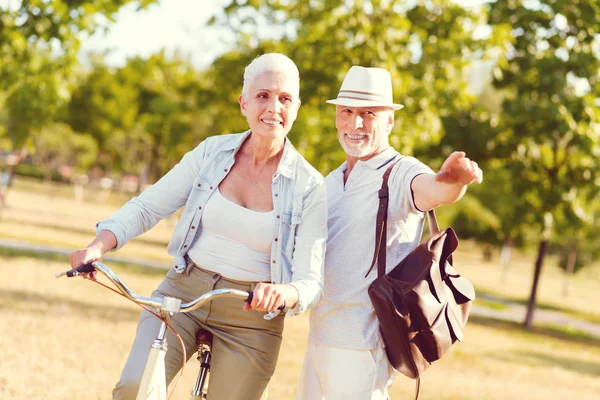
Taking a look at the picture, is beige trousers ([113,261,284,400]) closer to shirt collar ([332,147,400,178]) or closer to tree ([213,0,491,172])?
shirt collar ([332,147,400,178])

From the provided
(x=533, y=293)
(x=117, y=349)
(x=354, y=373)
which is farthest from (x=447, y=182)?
(x=533, y=293)

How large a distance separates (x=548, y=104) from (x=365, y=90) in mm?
13541

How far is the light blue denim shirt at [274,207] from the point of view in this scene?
382cm

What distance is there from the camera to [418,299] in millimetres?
3861

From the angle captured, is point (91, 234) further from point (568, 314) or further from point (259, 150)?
point (259, 150)

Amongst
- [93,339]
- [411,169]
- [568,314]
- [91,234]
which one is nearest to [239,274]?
[411,169]

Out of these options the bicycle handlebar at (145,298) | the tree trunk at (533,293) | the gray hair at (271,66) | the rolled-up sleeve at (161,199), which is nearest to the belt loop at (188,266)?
the rolled-up sleeve at (161,199)

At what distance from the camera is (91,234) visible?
26.9 metres

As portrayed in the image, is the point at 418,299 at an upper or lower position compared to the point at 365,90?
lower

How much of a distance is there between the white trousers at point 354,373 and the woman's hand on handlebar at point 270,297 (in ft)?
2.20

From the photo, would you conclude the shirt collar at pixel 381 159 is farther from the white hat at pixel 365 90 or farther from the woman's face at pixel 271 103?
the woman's face at pixel 271 103

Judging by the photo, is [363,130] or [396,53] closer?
[363,130]

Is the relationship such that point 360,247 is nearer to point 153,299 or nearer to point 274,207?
point 274,207

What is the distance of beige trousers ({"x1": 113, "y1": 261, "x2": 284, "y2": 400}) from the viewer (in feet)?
12.8
